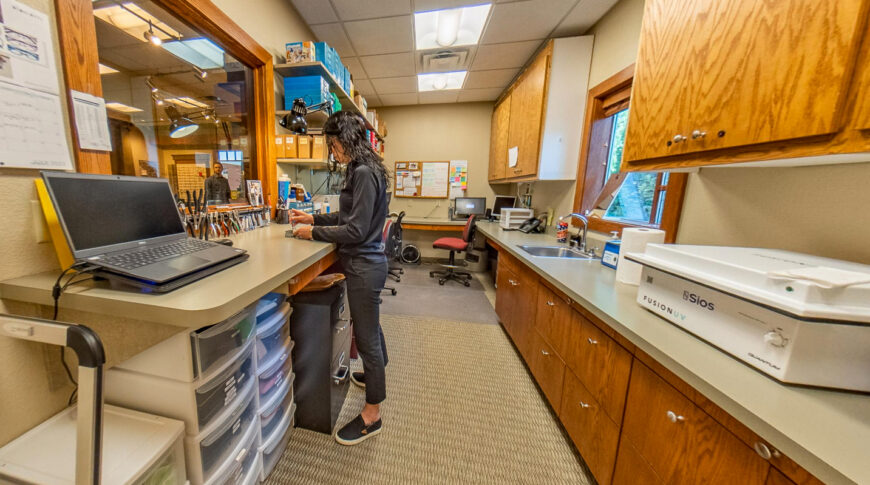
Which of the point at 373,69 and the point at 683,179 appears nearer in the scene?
the point at 683,179

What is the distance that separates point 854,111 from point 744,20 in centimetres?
44

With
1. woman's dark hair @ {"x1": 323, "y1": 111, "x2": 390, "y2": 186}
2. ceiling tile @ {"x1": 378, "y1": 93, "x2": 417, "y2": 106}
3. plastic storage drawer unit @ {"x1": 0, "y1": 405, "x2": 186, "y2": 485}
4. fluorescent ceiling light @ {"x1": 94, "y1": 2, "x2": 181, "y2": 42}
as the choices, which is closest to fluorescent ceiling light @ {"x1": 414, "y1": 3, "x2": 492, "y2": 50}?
ceiling tile @ {"x1": 378, "y1": 93, "x2": 417, "y2": 106}

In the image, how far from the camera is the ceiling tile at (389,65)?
2795mm

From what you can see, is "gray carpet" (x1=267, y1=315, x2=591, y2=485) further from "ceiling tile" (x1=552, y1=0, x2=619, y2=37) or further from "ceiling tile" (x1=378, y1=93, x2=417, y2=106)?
"ceiling tile" (x1=378, y1=93, x2=417, y2=106)

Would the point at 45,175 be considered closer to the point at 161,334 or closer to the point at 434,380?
the point at 161,334

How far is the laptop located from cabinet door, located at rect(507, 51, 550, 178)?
8.37 ft

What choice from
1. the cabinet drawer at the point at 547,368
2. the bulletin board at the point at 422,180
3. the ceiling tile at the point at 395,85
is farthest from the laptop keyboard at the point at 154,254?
the bulletin board at the point at 422,180

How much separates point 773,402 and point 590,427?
72cm

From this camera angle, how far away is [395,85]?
352 cm

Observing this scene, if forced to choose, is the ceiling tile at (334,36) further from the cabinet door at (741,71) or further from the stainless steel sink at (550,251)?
the stainless steel sink at (550,251)

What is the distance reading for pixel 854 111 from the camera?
60 cm

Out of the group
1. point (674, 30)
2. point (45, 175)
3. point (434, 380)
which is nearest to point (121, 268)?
point (45, 175)

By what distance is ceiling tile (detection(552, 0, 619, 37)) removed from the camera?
1.99 meters

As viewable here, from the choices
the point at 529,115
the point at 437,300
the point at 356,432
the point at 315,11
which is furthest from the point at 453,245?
the point at 315,11
